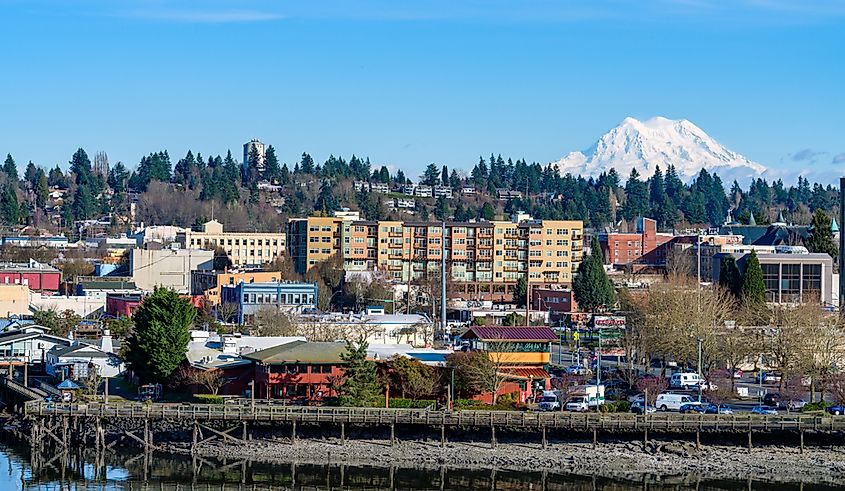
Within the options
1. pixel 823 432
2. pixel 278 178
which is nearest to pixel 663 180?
pixel 278 178

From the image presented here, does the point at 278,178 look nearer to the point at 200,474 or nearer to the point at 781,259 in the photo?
the point at 781,259

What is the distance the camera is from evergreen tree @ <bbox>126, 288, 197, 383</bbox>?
4816 centimetres

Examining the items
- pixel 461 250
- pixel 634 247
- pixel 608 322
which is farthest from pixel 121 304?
pixel 634 247

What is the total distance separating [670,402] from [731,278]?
103 ft

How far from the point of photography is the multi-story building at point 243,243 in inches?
4715

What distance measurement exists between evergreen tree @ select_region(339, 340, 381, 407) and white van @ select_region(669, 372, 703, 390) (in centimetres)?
1198

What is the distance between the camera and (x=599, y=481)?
38.1 meters

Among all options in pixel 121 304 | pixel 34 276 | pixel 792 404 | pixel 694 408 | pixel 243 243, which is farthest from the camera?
pixel 243 243

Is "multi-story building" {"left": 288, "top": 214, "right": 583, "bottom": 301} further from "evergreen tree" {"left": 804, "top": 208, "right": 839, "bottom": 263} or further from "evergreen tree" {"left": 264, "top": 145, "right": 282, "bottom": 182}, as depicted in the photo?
"evergreen tree" {"left": 264, "top": 145, "right": 282, "bottom": 182}

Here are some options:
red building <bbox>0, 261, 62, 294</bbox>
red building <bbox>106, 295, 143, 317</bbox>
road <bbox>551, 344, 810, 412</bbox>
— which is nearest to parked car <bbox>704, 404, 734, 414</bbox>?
road <bbox>551, 344, 810, 412</bbox>

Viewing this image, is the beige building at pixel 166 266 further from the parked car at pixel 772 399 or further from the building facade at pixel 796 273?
the parked car at pixel 772 399

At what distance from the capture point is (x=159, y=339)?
159ft

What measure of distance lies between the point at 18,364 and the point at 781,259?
46820 mm

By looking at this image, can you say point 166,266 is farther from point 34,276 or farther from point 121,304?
point 121,304
